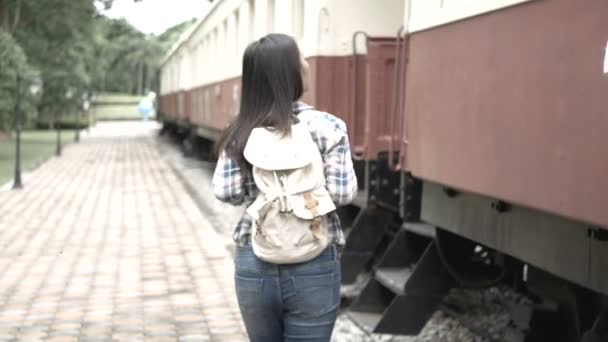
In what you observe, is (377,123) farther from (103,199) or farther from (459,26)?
(103,199)

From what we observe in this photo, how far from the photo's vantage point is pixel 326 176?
304 centimetres

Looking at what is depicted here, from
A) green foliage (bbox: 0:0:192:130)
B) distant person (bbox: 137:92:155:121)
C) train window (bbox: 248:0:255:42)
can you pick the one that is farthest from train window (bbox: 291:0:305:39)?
distant person (bbox: 137:92:155:121)

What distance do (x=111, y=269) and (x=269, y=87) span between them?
19.4ft

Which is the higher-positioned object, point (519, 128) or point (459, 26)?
point (459, 26)

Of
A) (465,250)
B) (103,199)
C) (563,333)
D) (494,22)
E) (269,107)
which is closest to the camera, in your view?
(269,107)

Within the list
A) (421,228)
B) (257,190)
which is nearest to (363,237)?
(421,228)

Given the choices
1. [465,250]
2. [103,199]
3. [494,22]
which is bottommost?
[103,199]

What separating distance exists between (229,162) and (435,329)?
173 inches

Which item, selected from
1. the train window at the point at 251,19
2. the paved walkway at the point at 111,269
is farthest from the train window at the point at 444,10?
the train window at the point at 251,19

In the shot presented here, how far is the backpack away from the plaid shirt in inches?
1.7

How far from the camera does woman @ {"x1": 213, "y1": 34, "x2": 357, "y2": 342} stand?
3012 mm

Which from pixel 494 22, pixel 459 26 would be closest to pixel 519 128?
pixel 494 22

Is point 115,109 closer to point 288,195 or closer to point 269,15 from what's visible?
point 269,15

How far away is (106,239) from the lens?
1040cm
